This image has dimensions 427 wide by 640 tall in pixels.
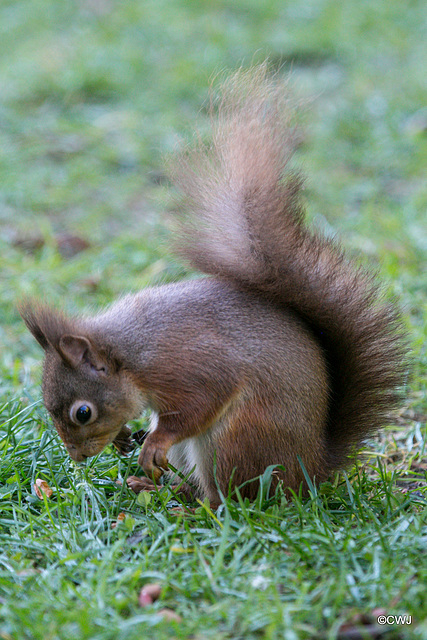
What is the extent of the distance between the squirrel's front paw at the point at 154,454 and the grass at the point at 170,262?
0.11 metres

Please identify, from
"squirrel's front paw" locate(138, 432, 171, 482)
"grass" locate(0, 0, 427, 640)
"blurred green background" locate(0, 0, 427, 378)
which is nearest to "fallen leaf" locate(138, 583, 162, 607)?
"grass" locate(0, 0, 427, 640)

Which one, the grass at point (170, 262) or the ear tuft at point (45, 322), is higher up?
the ear tuft at point (45, 322)

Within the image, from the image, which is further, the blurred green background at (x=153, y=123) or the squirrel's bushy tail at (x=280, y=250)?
the blurred green background at (x=153, y=123)

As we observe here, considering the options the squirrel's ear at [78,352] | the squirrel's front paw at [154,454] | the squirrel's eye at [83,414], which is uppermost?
the squirrel's ear at [78,352]

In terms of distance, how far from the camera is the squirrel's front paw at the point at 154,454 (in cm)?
196

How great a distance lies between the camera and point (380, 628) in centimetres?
146

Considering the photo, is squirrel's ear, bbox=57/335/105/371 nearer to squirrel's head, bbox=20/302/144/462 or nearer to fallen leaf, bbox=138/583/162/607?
squirrel's head, bbox=20/302/144/462

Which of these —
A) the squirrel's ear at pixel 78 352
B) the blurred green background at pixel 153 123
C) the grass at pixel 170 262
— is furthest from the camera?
the blurred green background at pixel 153 123

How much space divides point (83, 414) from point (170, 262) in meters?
1.83

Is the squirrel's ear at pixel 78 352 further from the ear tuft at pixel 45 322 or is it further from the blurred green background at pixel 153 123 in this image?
the blurred green background at pixel 153 123

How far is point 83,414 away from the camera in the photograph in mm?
1965

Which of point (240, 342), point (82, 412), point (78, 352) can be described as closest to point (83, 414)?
point (82, 412)

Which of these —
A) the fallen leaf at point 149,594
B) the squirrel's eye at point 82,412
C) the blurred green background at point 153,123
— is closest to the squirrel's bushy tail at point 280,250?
the blurred green background at point 153,123

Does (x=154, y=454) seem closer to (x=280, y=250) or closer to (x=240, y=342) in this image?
(x=240, y=342)
